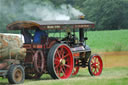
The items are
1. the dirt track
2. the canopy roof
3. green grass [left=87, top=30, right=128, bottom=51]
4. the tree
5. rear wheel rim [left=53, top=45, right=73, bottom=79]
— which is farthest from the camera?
green grass [left=87, top=30, right=128, bottom=51]

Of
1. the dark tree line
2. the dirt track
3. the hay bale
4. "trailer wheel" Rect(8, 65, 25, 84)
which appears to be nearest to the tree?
the dark tree line

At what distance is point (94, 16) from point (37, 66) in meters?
16.9

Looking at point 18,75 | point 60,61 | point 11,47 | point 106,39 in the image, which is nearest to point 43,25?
point 60,61

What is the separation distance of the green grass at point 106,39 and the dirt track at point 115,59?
364 centimetres

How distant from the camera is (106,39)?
3556cm

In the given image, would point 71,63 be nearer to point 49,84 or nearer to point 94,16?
point 49,84

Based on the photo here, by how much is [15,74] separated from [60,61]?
8.55 ft

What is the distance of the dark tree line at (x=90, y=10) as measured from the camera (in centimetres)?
2077

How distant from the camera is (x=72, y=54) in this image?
16.7 m

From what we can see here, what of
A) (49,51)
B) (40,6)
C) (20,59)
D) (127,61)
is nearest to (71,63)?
(49,51)

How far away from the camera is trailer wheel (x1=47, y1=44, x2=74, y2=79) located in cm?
1538

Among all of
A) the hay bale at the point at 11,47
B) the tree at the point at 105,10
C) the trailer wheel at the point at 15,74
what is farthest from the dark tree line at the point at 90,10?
the trailer wheel at the point at 15,74

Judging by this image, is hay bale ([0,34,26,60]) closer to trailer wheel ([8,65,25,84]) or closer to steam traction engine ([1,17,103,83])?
steam traction engine ([1,17,103,83])

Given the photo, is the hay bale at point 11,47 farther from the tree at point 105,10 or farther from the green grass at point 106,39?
the green grass at point 106,39
